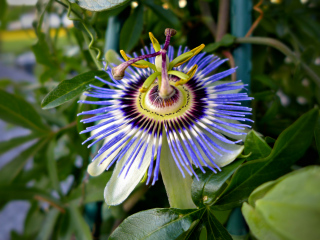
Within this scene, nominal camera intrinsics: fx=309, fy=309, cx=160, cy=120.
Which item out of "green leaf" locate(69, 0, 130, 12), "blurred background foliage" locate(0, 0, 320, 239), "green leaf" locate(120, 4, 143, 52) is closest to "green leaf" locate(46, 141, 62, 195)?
"blurred background foliage" locate(0, 0, 320, 239)

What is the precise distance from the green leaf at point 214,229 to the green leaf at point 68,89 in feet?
1.05

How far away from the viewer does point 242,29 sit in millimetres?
700

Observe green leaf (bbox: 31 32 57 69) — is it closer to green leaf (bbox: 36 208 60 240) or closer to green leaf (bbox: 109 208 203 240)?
green leaf (bbox: 36 208 60 240)

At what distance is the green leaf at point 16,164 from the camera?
90 centimetres

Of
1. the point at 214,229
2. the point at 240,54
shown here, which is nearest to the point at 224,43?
the point at 240,54

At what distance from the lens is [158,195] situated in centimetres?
72

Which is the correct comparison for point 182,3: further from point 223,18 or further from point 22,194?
point 22,194

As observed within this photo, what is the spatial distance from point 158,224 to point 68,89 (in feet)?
0.97

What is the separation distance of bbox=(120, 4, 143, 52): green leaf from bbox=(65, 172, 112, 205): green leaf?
0.30m

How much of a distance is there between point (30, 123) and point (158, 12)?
47 cm

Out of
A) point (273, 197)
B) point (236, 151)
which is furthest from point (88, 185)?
point (273, 197)

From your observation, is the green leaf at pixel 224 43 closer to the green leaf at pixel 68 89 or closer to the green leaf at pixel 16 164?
the green leaf at pixel 68 89

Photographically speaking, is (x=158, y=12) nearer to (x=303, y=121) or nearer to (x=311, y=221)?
(x=303, y=121)

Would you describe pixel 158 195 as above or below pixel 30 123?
below
